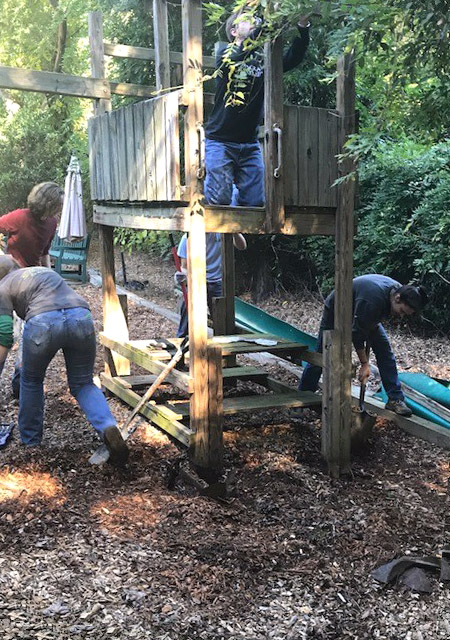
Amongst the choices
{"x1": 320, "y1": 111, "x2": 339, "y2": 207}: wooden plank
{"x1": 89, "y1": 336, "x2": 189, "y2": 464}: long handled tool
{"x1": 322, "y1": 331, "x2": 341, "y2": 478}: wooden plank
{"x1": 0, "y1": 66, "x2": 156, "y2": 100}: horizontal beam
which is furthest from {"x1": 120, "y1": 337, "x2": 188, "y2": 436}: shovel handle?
{"x1": 0, "y1": 66, "x2": 156, "y2": 100}: horizontal beam

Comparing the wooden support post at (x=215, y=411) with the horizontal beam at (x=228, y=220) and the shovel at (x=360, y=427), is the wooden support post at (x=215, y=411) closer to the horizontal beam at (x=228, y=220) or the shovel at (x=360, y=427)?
the horizontal beam at (x=228, y=220)

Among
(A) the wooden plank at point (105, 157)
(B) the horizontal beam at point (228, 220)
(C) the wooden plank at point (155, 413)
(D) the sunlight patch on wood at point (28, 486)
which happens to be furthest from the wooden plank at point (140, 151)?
(D) the sunlight patch on wood at point (28, 486)

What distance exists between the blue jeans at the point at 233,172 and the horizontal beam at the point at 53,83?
102 centimetres

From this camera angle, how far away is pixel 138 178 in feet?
16.3

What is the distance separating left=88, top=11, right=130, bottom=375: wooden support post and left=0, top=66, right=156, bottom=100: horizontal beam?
0.11m

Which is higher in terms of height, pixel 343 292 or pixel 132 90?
pixel 132 90

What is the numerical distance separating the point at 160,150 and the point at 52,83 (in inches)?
83.9

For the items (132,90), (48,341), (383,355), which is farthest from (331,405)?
(132,90)

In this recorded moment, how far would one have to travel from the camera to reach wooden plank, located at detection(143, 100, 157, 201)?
15.3 ft

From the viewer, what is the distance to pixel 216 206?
15.1 ft

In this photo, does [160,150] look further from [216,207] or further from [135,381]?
[135,381]

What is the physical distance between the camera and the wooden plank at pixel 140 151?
15.8 feet

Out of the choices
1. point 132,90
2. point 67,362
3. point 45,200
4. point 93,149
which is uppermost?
point 132,90

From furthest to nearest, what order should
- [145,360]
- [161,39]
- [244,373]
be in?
1. [161,39]
2. [244,373]
3. [145,360]
